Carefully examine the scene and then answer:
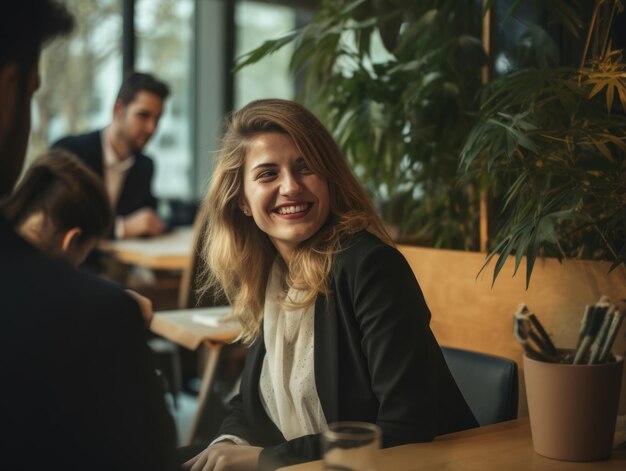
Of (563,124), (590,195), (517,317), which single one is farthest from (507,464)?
(563,124)

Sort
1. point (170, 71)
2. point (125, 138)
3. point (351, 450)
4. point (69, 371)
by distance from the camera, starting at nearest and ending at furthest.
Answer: point (69, 371)
point (351, 450)
point (125, 138)
point (170, 71)

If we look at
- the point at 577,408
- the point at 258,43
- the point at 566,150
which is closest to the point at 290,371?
the point at 577,408

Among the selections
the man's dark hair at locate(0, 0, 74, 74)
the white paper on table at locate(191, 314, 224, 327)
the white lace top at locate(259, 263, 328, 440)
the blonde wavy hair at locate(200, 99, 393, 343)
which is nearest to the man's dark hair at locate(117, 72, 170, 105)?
the white paper on table at locate(191, 314, 224, 327)

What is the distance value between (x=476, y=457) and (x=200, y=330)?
150 cm

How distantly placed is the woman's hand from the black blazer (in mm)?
48

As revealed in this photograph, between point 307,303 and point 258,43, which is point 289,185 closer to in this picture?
point 307,303

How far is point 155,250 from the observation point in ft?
13.9

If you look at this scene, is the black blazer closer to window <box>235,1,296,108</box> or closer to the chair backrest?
the chair backrest

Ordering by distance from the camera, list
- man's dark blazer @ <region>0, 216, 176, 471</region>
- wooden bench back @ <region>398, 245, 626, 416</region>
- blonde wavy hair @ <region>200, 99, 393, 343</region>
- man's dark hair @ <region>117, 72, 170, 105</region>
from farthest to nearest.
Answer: man's dark hair @ <region>117, 72, 170, 105</region> → wooden bench back @ <region>398, 245, 626, 416</region> → blonde wavy hair @ <region>200, 99, 393, 343</region> → man's dark blazer @ <region>0, 216, 176, 471</region>

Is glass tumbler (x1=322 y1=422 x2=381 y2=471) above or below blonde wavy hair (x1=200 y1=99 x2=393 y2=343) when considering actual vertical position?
below

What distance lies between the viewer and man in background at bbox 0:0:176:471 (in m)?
0.79

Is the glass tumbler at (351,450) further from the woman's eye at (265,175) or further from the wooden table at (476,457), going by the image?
the woman's eye at (265,175)

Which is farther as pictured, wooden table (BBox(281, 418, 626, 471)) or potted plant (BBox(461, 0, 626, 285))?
potted plant (BBox(461, 0, 626, 285))

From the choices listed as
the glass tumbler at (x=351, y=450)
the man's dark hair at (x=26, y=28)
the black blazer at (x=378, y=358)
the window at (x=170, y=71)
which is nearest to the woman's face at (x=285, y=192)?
the black blazer at (x=378, y=358)
